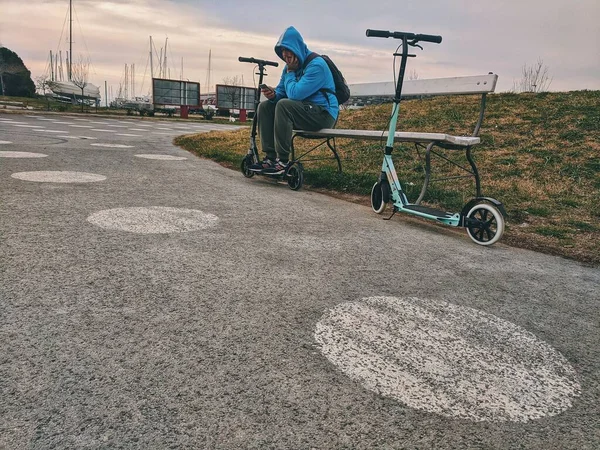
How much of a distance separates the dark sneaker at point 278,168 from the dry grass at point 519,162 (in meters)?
0.58

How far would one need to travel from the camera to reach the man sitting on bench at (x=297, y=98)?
4.80 metres

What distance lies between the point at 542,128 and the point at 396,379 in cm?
711

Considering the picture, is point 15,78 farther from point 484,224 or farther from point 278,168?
point 484,224

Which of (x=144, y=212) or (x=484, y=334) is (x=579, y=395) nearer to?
(x=484, y=334)

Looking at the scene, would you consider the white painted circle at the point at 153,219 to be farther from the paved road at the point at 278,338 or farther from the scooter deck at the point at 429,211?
the scooter deck at the point at 429,211

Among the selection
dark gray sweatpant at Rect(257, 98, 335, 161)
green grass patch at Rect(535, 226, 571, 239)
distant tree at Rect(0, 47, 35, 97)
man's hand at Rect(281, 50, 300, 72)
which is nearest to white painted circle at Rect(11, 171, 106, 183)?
dark gray sweatpant at Rect(257, 98, 335, 161)

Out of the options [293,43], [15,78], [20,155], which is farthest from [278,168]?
[15,78]

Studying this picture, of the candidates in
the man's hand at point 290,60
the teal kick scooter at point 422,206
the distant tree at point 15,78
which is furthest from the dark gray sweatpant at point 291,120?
the distant tree at point 15,78

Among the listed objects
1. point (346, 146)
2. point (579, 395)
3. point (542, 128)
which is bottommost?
point (579, 395)

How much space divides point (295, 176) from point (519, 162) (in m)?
3.12

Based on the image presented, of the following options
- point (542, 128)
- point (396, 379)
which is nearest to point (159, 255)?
point (396, 379)

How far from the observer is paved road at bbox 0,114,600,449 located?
1194 mm

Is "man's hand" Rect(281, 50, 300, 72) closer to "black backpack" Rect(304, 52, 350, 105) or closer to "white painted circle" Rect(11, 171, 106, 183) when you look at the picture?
"black backpack" Rect(304, 52, 350, 105)

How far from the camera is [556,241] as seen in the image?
3502mm
